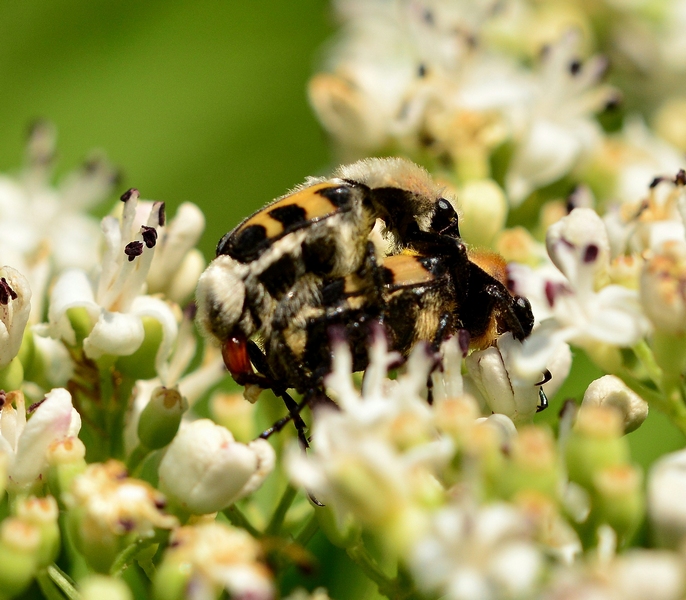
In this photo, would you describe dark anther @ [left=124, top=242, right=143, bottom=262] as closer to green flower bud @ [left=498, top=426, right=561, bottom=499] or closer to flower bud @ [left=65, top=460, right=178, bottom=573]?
flower bud @ [left=65, top=460, right=178, bottom=573]

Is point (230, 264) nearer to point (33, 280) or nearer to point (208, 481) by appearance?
point (208, 481)

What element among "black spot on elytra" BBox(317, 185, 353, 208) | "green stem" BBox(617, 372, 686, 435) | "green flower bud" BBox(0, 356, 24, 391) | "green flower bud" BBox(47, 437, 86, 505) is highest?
"black spot on elytra" BBox(317, 185, 353, 208)

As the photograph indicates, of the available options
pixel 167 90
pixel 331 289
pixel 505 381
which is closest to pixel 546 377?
pixel 505 381

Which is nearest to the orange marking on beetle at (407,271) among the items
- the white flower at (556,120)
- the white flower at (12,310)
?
the white flower at (12,310)

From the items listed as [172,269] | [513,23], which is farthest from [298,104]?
[172,269]

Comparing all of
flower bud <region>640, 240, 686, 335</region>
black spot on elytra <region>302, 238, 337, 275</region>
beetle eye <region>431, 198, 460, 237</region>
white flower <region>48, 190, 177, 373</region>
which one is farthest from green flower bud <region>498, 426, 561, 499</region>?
white flower <region>48, 190, 177, 373</region>

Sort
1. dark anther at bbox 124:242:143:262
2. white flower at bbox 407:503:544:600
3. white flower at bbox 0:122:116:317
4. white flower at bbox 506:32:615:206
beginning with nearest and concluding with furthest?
white flower at bbox 407:503:544:600
dark anther at bbox 124:242:143:262
white flower at bbox 506:32:615:206
white flower at bbox 0:122:116:317
